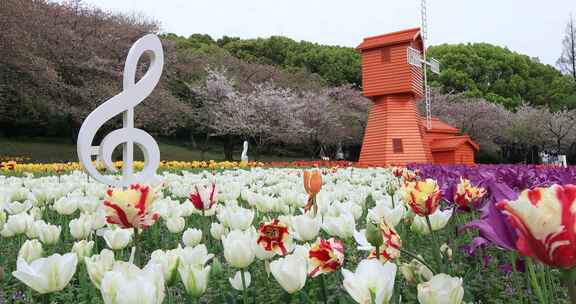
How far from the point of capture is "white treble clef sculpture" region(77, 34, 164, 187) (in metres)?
4.30

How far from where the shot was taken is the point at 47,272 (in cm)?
138

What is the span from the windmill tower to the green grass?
13095mm

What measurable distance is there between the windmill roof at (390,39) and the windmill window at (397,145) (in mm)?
4056

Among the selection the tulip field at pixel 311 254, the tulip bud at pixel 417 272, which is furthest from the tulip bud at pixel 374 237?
the tulip bud at pixel 417 272

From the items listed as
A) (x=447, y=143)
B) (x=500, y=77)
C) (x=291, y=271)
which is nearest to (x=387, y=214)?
(x=291, y=271)

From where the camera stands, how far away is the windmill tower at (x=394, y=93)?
2050 centimetres

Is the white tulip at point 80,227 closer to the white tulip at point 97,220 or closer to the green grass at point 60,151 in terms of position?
the white tulip at point 97,220

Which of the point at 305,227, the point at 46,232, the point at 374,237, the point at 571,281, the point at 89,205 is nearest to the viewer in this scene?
the point at 571,281

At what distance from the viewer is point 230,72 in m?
39.7

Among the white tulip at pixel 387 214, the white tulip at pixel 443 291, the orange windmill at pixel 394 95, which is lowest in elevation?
the white tulip at pixel 443 291

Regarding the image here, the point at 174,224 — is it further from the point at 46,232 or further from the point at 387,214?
the point at 387,214

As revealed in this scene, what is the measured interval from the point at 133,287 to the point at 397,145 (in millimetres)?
20284

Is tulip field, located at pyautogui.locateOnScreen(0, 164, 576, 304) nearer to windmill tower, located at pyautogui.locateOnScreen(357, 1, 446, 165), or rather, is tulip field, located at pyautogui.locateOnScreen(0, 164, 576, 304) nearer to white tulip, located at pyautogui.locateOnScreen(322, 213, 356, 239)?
white tulip, located at pyautogui.locateOnScreen(322, 213, 356, 239)

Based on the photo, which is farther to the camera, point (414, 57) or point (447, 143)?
point (447, 143)
